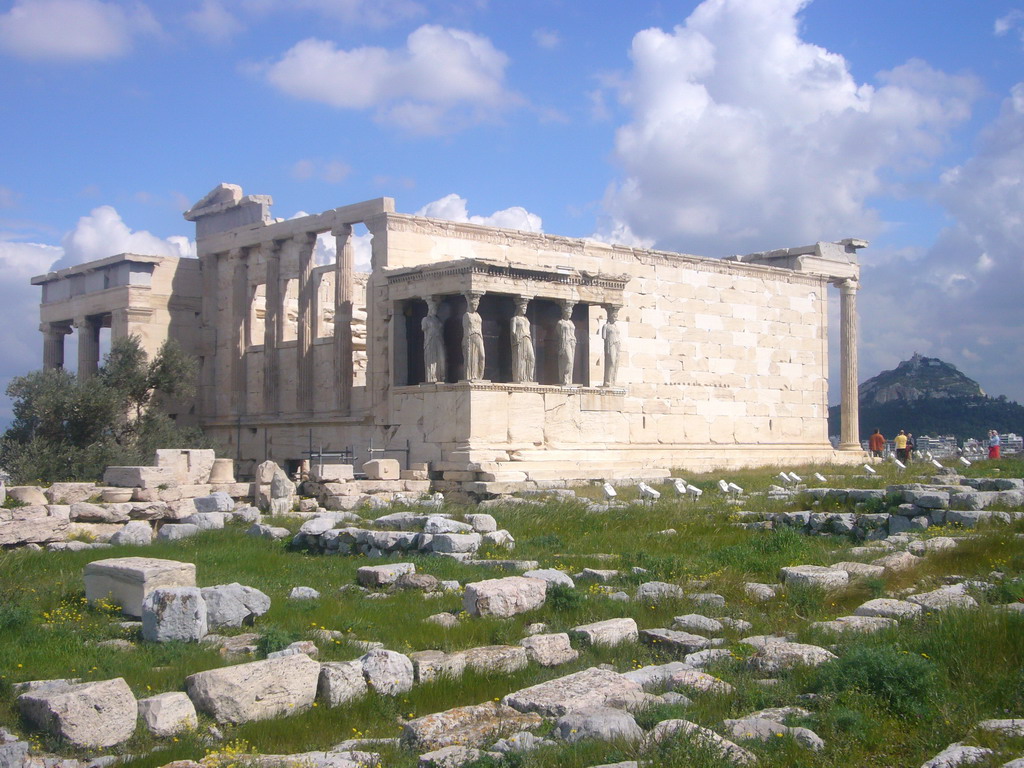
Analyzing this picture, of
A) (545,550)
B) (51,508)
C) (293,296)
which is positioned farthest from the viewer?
(293,296)

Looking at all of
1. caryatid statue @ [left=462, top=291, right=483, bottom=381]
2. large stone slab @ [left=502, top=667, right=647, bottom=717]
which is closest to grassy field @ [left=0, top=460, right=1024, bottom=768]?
large stone slab @ [left=502, top=667, right=647, bottom=717]

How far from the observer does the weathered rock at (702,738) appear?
5531 mm

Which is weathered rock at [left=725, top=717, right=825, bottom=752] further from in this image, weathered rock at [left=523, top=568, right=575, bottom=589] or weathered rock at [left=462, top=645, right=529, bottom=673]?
weathered rock at [left=523, top=568, right=575, bottom=589]

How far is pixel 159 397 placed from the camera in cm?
2553

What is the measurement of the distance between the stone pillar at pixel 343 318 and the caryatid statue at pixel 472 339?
3.87 meters

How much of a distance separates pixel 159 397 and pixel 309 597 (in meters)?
16.5

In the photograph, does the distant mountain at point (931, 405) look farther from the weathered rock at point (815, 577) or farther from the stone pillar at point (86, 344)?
the weathered rock at point (815, 577)

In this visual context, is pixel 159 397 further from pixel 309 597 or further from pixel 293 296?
pixel 309 597

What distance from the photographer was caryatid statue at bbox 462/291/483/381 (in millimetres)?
21500

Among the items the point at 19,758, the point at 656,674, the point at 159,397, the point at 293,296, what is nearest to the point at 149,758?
the point at 19,758

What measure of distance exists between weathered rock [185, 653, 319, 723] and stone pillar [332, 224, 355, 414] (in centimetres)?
1744

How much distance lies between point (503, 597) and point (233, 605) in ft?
7.04

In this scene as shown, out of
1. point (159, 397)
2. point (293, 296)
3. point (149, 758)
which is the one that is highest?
point (293, 296)

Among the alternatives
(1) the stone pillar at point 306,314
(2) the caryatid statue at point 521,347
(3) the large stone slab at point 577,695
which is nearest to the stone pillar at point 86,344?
(1) the stone pillar at point 306,314
